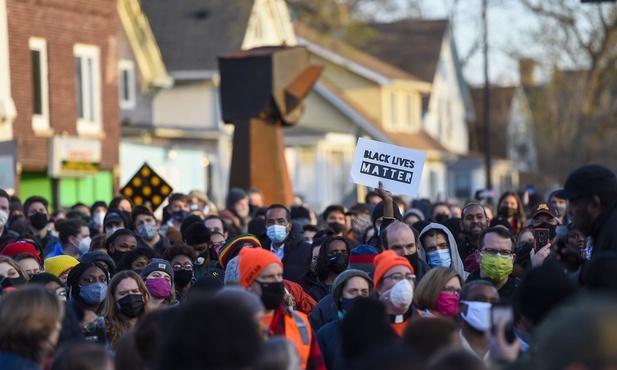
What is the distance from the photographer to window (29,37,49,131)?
29.1m

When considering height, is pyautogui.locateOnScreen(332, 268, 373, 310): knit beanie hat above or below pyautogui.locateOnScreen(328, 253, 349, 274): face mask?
above

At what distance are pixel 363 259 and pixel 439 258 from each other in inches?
36.2

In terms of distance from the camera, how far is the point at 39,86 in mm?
29328

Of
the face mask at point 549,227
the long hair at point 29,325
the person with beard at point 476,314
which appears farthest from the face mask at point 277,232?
the long hair at point 29,325

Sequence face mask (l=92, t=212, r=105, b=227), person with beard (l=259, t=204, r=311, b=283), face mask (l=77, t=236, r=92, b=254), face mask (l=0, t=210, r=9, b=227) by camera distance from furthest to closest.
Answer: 1. face mask (l=92, t=212, r=105, b=227)
2. face mask (l=77, t=236, r=92, b=254)
3. face mask (l=0, t=210, r=9, b=227)
4. person with beard (l=259, t=204, r=311, b=283)

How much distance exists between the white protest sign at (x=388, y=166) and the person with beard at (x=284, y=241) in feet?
3.68

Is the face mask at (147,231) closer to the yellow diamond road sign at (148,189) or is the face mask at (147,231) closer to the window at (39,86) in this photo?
the yellow diamond road sign at (148,189)

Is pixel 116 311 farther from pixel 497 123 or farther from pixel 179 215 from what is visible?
pixel 497 123

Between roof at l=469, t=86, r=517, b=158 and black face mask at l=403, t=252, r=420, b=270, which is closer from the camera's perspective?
black face mask at l=403, t=252, r=420, b=270

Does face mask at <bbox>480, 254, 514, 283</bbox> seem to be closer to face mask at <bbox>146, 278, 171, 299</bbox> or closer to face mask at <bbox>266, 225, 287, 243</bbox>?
face mask at <bbox>146, 278, 171, 299</bbox>

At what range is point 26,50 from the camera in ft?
93.4

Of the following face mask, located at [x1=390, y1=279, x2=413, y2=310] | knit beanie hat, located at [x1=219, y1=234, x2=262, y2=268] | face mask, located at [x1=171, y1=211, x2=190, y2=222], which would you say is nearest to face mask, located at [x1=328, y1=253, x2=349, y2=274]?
knit beanie hat, located at [x1=219, y1=234, x2=262, y2=268]

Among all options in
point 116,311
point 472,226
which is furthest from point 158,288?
point 472,226

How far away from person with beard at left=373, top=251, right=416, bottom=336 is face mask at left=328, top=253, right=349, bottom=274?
→ 2643 mm
